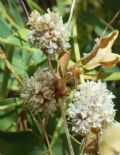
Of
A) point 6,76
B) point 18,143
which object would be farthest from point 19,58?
point 18,143

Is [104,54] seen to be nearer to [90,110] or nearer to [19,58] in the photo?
[90,110]

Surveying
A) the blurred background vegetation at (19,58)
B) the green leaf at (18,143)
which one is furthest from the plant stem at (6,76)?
the green leaf at (18,143)

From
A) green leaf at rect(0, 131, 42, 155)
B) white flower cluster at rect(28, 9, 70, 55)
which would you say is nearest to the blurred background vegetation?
green leaf at rect(0, 131, 42, 155)

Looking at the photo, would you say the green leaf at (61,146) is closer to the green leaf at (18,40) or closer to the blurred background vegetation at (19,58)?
the blurred background vegetation at (19,58)

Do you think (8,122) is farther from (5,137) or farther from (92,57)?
(92,57)

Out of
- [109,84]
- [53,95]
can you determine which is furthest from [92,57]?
[109,84]
